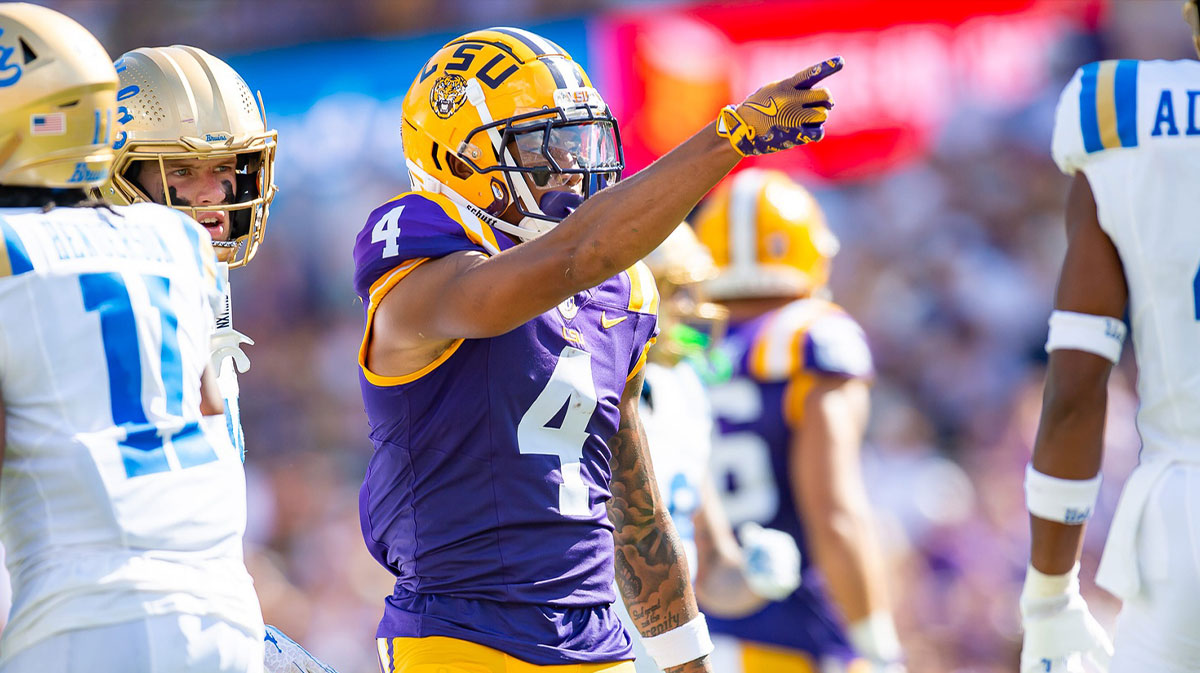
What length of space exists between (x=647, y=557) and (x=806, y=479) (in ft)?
8.75

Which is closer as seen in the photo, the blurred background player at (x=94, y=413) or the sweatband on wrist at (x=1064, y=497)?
the blurred background player at (x=94, y=413)

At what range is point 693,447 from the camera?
5277mm

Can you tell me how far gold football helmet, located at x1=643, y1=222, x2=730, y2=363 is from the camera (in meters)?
5.57

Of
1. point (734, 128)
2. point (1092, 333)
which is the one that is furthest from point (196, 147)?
point (1092, 333)

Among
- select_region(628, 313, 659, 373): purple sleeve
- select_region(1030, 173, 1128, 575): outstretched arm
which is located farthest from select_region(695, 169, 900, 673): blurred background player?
select_region(628, 313, 659, 373): purple sleeve

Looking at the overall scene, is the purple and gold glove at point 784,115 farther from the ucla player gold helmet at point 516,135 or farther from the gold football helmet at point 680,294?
the gold football helmet at point 680,294

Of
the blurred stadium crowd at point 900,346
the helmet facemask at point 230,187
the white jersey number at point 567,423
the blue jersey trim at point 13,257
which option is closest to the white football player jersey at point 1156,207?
the white jersey number at point 567,423

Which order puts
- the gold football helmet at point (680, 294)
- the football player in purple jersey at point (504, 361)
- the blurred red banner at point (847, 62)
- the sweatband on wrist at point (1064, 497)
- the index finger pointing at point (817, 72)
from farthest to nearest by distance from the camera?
the blurred red banner at point (847, 62) < the gold football helmet at point (680, 294) < the sweatband on wrist at point (1064, 497) < the football player in purple jersey at point (504, 361) < the index finger pointing at point (817, 72)

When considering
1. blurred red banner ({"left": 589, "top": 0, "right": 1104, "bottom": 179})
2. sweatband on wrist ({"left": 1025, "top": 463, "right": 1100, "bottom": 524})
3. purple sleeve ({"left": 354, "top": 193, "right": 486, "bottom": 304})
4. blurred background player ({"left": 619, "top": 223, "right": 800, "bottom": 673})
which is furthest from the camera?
blurred red banner ({"left": 589, "top": 0, "right": 1104, "bottom": 179})

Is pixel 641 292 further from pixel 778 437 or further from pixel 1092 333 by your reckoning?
pixel 778 437

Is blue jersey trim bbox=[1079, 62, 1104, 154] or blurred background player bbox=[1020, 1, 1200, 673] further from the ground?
→ blue jersey trim bbox=[1079, 62, 1104, 154]

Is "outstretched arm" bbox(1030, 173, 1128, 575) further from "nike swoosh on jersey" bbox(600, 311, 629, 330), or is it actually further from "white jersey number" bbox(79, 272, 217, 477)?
"white jersey number" bbox(79, 272, 217, 477)

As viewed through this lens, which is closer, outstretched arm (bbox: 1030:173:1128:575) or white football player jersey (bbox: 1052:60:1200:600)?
white football player jersey (bbox: 1052:60:1200:600)

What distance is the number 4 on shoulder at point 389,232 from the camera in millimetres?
3066
